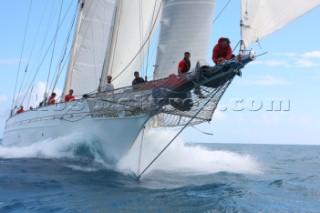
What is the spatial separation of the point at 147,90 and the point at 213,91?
1943mm

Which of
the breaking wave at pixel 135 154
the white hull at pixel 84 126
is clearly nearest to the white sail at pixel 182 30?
the white hull at pixel 84 126

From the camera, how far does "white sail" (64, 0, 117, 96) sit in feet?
70.3

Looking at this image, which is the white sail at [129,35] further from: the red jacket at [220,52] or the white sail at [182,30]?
the red jacket at [220,52]

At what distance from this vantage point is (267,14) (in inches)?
363

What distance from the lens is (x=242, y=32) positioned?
9.48 m

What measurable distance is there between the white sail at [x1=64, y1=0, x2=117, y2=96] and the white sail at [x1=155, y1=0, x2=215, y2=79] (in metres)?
8.73

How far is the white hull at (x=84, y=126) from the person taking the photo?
13.4 metres

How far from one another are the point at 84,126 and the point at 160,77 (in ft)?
11.0

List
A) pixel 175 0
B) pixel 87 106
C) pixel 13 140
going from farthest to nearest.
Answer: pixel 13 140
pixel 87 106
pixel 175 0

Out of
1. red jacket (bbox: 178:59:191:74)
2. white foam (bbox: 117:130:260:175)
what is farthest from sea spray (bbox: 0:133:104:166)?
red jacket (bbox: 178:59:191:74)

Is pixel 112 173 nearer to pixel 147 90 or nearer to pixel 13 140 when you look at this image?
pixel 147 90

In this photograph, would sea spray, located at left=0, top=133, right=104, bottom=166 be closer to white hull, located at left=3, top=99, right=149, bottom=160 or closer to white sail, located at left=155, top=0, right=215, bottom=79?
white hull, located at left=3, top=99, right=149, bottom=160

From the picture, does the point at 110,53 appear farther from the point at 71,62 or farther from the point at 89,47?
the point at 89,47

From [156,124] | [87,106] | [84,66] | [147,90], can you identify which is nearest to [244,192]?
[147,90]
